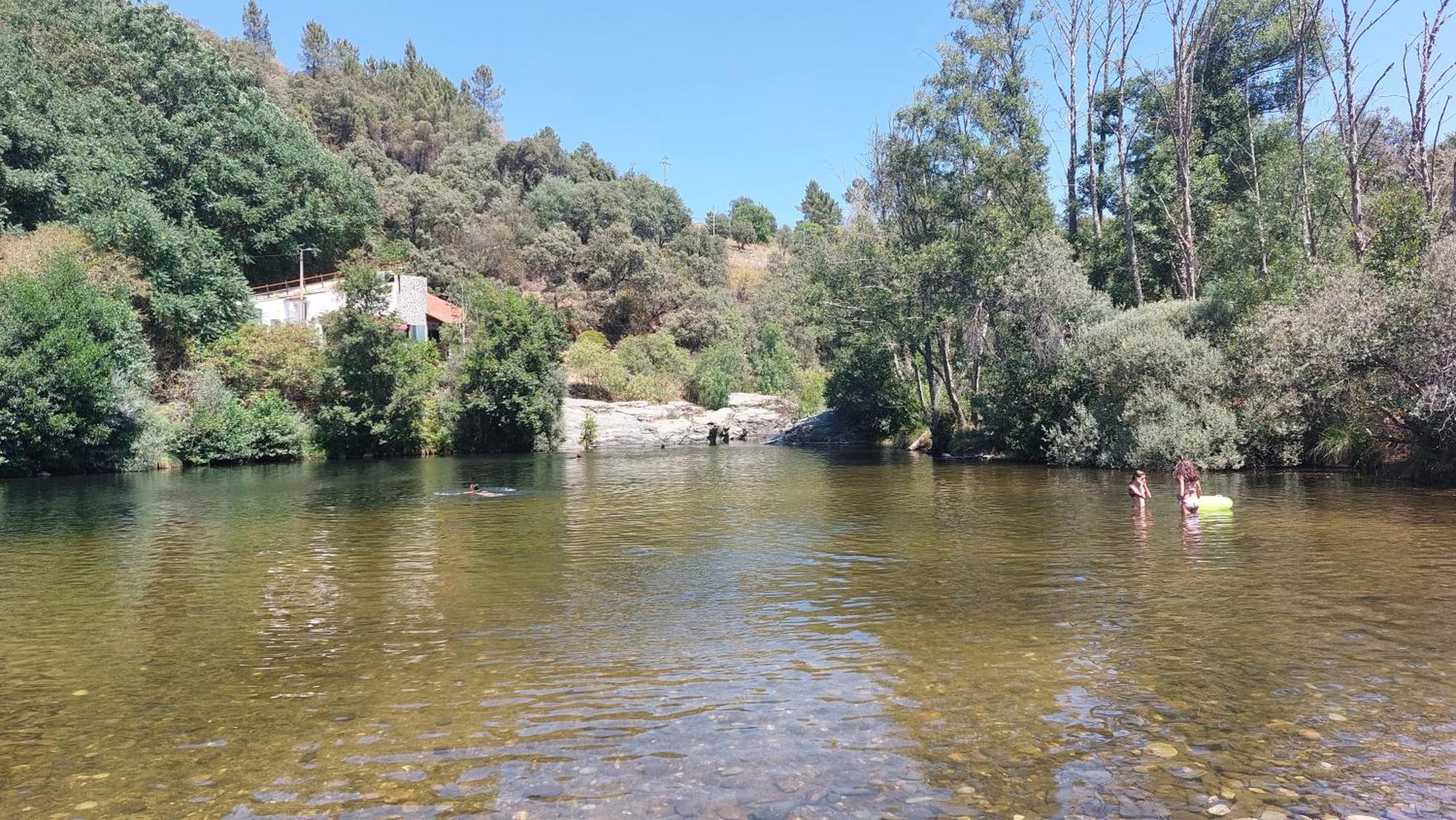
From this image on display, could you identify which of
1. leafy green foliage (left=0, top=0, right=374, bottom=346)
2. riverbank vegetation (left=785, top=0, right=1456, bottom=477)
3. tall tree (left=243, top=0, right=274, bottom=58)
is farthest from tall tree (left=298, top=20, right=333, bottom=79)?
riverbank vegetation (left=785, top=0, right=1456, bottom=477)

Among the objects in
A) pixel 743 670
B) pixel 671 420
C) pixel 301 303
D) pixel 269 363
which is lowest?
pixel 743 670

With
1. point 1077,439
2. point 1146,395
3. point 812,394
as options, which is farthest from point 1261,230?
point 812,394

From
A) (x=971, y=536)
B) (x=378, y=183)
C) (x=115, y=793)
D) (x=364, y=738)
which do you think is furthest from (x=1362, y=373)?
(x=378, y=183)

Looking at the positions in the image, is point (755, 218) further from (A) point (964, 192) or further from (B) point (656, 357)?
(A) point (964, 192)

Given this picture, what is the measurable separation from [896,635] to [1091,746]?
3486 millimetres

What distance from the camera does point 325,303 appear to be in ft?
194

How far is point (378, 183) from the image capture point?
8488cm

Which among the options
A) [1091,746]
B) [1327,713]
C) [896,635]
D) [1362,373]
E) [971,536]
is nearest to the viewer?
[1091,746]

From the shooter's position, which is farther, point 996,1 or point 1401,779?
point 996,1

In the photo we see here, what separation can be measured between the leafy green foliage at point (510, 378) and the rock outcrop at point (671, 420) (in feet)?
11.8

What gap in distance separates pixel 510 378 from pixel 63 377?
2141 cm

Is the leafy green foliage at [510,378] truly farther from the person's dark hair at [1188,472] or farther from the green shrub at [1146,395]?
the person's dark hair at [1188,472]

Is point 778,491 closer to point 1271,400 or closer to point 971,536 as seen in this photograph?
point 971,536

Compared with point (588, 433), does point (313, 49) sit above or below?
above
